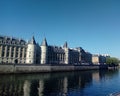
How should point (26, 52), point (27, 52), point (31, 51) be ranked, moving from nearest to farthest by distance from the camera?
point (31, 51) < point (27, 52) < point (26, 52)

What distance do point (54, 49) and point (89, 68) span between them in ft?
111

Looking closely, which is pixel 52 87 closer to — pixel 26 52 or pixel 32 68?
pixel 32 68

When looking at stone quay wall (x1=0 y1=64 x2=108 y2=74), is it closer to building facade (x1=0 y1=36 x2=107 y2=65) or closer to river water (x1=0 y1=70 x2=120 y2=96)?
building facade (x1=0 y1=36 x2=107 y2=65)

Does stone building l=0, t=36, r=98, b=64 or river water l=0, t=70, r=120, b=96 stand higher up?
stone building l=0, t=36, r=98, b=64

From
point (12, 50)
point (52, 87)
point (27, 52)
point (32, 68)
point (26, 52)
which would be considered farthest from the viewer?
point (26, 52)

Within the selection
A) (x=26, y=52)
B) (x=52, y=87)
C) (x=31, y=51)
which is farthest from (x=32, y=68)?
(x=52, y=87)

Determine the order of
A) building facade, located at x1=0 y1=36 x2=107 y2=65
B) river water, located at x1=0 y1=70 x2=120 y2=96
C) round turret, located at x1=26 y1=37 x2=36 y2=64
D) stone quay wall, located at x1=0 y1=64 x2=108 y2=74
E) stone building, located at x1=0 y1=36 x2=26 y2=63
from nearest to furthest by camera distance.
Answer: river water, located at x1=0 y1=70 x2=120 y2=96 < stone quay wall, located at x1=0 y1=64 x2=108 y2=74 < stone building, located at x1=0 y1=36 x2=26 y2=63 < building facade, located at x1=0 y1=36 x2=107 y2=65 < round turret, located at x1=26 y1=37 x2=36 y2=64

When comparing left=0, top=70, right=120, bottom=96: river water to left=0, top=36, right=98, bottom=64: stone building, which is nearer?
left=0, top=70, right=120, bottom=96: river water

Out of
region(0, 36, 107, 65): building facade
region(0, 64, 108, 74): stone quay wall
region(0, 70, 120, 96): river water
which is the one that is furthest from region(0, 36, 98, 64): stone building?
region(0, 70, 120, 96): river water

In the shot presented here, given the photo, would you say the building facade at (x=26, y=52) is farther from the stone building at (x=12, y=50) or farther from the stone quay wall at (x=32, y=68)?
the stone quay wall at (x=32, y=68)

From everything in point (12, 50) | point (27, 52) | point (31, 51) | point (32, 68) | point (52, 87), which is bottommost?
point (52, 87)

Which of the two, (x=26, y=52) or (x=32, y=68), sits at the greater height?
(x=26, y=52)

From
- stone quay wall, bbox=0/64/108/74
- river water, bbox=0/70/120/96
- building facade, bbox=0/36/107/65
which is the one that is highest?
building facade, bbox=0/36/107/65

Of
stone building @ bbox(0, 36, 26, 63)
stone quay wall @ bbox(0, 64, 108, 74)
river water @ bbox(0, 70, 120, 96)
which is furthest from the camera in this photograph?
stone building @ bbox(0, 36, 26, 63)
